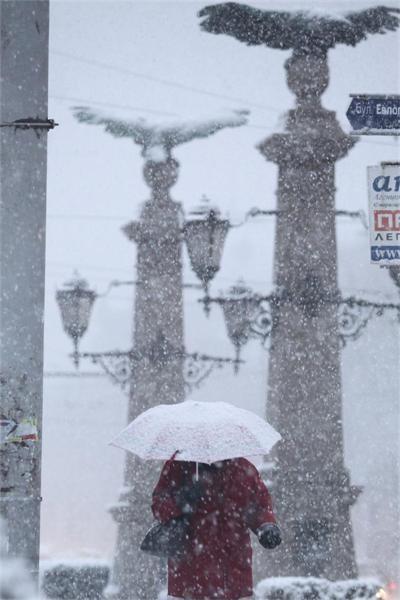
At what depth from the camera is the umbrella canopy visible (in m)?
4.99

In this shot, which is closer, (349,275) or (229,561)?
(229,561)

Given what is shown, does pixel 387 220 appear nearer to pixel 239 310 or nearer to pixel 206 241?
pixel 206 241

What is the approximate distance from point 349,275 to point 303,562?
53.5 meters

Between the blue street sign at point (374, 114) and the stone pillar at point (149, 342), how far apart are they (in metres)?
6.63

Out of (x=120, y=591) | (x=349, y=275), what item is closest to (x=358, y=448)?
(x=349, y=275)

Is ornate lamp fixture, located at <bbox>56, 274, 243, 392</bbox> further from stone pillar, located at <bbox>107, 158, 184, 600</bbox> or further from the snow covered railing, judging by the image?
the snow covered railing

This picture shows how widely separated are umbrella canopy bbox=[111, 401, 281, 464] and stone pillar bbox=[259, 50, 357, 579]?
5.62m

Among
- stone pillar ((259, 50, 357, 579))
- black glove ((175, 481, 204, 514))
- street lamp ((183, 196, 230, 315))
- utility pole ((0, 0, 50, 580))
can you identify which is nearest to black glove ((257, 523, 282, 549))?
black glove ((175, 481, 204, 514))

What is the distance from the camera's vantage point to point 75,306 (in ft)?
37.4

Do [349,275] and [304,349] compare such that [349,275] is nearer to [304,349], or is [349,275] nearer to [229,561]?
[304,349]

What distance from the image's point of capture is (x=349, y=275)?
2517 inches

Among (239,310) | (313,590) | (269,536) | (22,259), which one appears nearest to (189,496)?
(269,536)

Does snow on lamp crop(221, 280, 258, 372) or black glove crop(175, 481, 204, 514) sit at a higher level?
snow on lamp crop(221, 280, 258, 372)

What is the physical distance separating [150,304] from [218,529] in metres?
9.58
